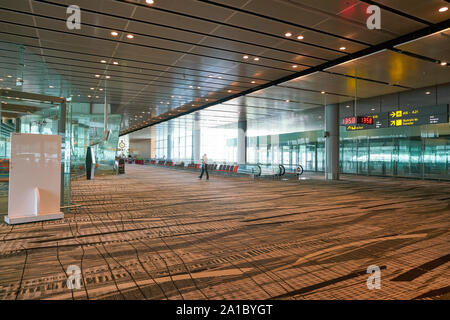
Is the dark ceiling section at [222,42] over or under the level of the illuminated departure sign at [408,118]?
over

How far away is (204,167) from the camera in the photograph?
18.5 m

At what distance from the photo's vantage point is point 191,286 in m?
3.17

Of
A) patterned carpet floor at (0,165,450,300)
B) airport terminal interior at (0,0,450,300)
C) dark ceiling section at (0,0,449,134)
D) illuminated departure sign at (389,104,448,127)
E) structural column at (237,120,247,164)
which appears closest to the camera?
patterned carpet floor at (0,165,450,300)

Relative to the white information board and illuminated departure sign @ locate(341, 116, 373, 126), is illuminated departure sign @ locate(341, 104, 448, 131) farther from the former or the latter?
the white information board

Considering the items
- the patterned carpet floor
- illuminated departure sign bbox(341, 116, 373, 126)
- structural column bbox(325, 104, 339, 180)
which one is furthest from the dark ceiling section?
the patterned carpet floor

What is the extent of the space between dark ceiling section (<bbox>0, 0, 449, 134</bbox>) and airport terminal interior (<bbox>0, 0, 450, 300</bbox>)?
0.06 metres

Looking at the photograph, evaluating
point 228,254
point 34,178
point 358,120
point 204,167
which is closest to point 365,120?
point 358,120

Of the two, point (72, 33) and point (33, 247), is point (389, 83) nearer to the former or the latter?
point (72, 33)

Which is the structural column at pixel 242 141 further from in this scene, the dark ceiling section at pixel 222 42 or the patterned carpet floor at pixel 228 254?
the patterned carpet floor at pixel 228 254

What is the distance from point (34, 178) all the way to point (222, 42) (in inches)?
257

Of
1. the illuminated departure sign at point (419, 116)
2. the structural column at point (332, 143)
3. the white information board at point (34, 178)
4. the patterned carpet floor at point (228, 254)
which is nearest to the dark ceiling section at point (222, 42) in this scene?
the illuminated departure sign at point (419, 116)

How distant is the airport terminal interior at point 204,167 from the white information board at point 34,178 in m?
0.03

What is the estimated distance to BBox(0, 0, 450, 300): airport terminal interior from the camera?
3438mm

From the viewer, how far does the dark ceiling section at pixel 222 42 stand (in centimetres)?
720
